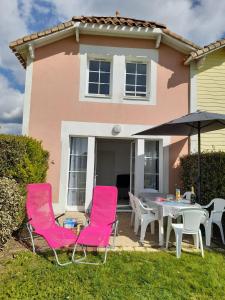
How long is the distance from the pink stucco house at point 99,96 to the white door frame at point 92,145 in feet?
0.12

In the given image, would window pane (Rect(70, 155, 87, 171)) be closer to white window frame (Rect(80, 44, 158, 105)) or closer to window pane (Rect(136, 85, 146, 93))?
white window frame (Rect(80, 44, 158, 105))

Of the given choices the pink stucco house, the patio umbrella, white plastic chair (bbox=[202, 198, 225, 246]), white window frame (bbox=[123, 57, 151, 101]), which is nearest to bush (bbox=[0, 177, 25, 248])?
the pink stucco house

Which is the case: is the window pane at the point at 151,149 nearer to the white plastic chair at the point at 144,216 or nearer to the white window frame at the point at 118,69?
the white window frame at the point at 118,69

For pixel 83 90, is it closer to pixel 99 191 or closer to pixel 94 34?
pixel 94 34

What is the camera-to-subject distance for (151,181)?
32.8 feet

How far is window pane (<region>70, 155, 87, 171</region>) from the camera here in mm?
9867

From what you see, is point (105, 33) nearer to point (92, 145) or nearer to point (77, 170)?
point (92, 145)

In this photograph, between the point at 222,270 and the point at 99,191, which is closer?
the point at 222,270

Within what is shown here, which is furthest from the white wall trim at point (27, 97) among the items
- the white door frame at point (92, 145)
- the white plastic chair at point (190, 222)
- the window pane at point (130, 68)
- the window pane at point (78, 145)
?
the white plastic chair at point (190, 222)

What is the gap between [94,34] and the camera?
10000 mm

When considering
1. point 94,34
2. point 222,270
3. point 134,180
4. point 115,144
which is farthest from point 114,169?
point 222,270

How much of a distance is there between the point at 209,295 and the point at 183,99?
7724 mm

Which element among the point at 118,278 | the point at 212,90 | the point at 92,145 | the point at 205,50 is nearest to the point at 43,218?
the point at 118,278

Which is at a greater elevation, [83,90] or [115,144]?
[83,90]
